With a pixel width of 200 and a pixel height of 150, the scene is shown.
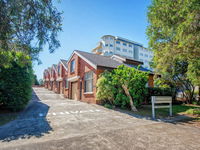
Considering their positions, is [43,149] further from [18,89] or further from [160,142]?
[18,89]

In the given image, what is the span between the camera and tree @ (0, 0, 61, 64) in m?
4.47

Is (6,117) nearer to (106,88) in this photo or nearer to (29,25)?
(29,25)

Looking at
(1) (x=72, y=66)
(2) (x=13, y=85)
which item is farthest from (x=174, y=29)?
(1) (x=72, y=66)

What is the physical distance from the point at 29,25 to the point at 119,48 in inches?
1909

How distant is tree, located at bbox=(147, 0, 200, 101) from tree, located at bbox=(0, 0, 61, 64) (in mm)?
5753

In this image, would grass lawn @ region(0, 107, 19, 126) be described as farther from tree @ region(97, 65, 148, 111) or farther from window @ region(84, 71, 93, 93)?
window @ region(84, 71, 93, 93)

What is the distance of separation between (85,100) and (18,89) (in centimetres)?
712

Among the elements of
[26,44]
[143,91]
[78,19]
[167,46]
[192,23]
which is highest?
[78,19]

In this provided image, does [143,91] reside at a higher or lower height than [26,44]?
lower

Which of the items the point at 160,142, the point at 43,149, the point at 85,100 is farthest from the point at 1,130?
the point at 85,100

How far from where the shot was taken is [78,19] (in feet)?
26.9

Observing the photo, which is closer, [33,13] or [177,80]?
A: [33,13]

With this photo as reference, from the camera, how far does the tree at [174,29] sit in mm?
5371

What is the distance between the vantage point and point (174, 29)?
6.79 meters
